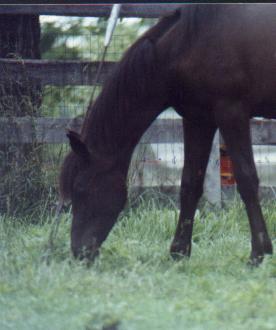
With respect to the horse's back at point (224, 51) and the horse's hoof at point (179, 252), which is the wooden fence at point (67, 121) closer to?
the horse's back at point (224, 51)

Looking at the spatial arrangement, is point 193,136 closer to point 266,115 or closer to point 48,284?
point 266,115

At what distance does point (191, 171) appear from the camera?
3.25m

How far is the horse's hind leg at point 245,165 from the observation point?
3.04 metres

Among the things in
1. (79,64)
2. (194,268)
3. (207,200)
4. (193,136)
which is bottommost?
(194,268)

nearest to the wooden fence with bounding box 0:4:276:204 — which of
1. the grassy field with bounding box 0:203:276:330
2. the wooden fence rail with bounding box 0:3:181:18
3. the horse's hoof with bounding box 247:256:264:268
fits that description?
the wooden fence rail with bounding box 0:3:181:18

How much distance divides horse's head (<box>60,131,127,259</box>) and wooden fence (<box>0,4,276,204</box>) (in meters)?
0.14

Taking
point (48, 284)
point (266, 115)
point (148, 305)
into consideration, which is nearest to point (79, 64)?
point (266, 115)

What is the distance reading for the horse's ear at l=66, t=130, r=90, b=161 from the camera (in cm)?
295

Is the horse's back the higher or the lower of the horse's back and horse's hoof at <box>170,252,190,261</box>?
the higher

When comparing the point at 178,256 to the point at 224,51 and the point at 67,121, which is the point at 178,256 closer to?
the point at 67,121

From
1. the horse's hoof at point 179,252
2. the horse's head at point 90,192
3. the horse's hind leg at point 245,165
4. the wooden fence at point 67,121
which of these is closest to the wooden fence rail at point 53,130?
the wooden fence at point 67,121

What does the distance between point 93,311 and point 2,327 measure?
19 cm

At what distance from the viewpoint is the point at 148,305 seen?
5.57ft

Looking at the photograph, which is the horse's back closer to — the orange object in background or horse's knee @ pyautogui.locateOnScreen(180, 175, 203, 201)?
the orange object in background
